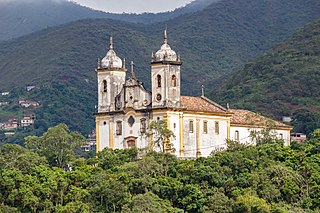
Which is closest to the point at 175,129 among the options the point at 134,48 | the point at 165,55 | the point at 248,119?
the point at 165,55

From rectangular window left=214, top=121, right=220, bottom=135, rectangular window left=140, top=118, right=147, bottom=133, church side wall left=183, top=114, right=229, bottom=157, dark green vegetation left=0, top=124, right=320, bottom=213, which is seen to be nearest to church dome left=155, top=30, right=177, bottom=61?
church side wall left=183, top=114, right=229, bottom=157

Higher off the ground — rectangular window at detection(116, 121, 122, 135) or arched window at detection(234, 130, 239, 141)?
rectangular window at detection(116, 121, 122, 135)

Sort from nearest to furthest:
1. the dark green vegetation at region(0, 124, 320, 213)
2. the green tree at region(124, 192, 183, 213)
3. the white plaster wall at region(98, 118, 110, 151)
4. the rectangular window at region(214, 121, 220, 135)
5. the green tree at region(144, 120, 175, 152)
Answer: the green tree at region(124, 192, 183, 213) < the dark green vegetation at region(0, 124, 320, 213) < the green tree at region(144, 120, 175, 152) < the white plaster wall at region(98, 118, 110, 151) < the rectangular window at region(214, 121, 220, 135)

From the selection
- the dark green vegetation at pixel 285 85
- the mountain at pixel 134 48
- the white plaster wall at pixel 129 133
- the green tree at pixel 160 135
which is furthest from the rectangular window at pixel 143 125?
the mountain at pixel 134 48

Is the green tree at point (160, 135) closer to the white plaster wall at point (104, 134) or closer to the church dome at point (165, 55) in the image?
the white plaster wall at point (104, 134)

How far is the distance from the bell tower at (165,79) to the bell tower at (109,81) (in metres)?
3.38

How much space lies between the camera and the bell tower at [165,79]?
77.7 metres

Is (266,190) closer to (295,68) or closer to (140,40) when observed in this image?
(295,68)

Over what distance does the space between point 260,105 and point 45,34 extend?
6949 cm

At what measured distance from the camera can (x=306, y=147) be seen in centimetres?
7894

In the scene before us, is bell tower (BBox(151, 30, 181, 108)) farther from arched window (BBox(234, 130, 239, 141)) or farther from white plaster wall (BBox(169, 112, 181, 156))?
arched window (BBox(234, 130, 239, 141))

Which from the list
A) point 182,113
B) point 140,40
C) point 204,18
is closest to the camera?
point 182,113

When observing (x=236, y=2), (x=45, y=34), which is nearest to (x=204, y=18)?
(x=236, y=2)

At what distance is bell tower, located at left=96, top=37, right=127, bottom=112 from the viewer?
80.4 metres
